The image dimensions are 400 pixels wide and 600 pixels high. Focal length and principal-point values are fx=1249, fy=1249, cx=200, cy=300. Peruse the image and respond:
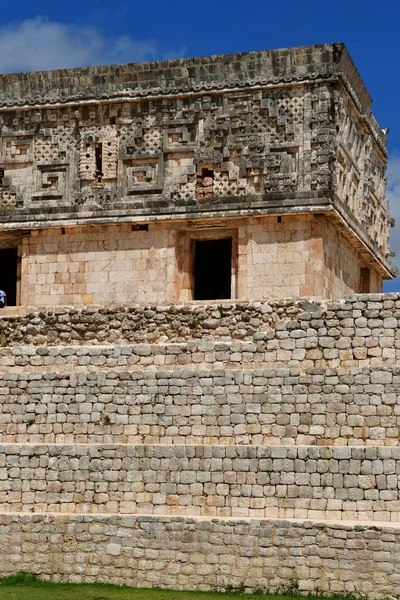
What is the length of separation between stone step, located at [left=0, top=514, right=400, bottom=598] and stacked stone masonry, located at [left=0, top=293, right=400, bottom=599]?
0.07 ft

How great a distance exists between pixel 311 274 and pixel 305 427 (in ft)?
15.9

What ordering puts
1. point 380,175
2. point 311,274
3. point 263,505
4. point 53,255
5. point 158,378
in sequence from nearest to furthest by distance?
point 263,505, point 158,378, point 311,274, point 53,255, point 380,175

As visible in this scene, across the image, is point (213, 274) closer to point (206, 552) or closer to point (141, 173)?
point (141, 173)

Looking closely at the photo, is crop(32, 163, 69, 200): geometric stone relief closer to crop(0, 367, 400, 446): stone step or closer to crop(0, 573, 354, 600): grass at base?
crop(0, 367, 400, 446): stone step

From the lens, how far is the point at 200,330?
20.5 m

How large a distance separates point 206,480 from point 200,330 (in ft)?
11.3

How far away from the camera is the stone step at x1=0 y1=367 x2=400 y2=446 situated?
694 inches

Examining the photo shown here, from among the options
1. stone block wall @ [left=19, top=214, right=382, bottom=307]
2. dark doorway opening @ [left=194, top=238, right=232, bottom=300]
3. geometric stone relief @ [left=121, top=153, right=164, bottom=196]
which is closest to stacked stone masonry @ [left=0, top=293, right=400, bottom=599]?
stone block wall @ [left=19, top=214, right=382, bottom=307]

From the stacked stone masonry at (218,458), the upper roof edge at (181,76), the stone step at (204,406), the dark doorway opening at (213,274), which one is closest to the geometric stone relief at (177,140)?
the upper roof edge at (181,76)

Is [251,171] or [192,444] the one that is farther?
[251,171]

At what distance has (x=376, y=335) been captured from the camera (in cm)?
1841

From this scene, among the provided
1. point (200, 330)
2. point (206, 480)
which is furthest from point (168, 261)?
point (206, 480)

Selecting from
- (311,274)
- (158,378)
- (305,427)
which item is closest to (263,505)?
(305,427)

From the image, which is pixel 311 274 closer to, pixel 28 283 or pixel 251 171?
pixel 251 171
